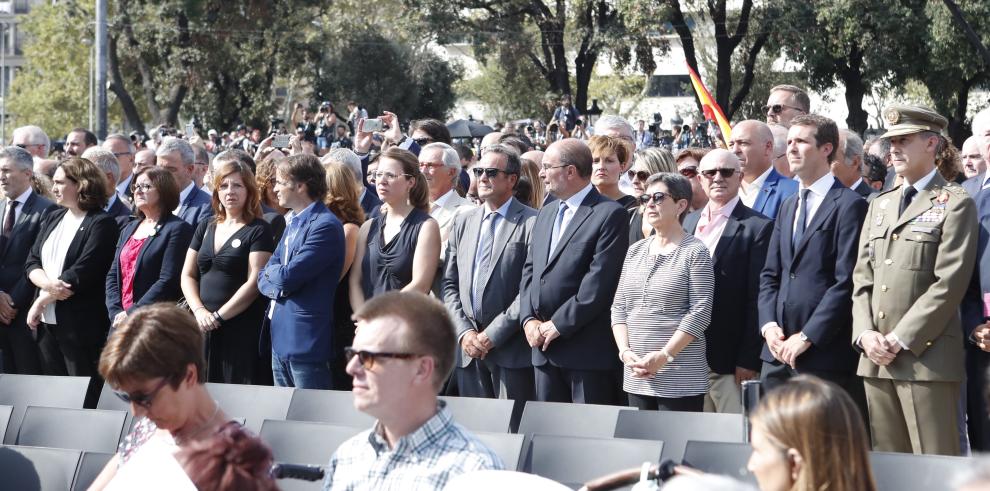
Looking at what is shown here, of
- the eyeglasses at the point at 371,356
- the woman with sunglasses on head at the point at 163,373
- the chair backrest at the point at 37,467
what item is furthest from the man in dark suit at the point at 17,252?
the eyeglasses at the point at 371,356

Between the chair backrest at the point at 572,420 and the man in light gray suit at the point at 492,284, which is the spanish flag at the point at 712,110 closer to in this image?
the man in light gray suit at the point at 492,284

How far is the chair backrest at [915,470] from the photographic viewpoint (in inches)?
152

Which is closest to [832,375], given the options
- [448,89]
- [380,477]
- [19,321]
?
[380,477]

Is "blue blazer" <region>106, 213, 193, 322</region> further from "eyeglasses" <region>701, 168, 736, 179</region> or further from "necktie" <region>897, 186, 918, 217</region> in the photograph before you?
"necktie" <region>897, 186, 918, 217</region>

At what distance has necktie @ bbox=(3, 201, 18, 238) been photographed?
27.7 feet

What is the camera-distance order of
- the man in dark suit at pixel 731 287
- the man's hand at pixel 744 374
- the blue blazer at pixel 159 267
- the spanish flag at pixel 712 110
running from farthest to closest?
the spanish flag at pixel 712 110, the blue blazer at pixel 159 267, the man in dark suit at pixel 731 287, the man's hand at pixel 744 374

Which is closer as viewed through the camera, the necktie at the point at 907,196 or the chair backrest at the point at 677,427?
the chair backrest at the point at 677,427

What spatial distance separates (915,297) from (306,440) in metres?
2.69

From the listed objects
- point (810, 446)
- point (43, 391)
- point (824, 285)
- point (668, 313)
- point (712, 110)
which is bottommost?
point (43, 391)

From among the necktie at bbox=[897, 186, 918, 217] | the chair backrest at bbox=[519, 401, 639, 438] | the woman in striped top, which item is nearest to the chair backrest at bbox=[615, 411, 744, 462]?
the chair backrest at bbox=[519, 401, 639, 438]

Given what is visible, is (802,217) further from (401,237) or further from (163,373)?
(163,373)

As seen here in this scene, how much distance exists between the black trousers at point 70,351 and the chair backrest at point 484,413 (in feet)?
11.2

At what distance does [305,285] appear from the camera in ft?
22.8

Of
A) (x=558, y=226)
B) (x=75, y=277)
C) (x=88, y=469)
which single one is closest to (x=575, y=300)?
(x=558, y=226)
